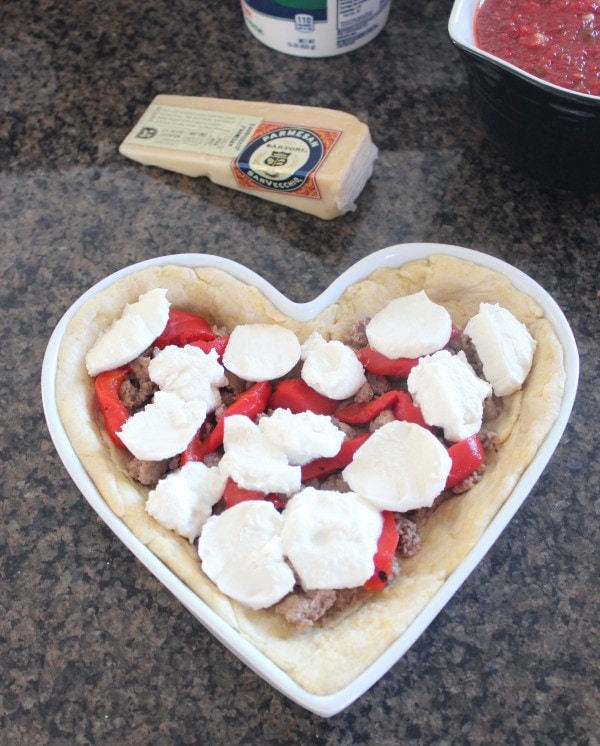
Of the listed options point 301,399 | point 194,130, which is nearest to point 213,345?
point 301,399

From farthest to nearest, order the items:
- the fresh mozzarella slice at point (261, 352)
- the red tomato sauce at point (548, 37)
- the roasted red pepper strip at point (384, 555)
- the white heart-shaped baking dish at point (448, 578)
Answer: the red tomato sauce at point (548, 37), the fresh mozzarella slice at point (261, 352), the roasted red pepper strip at point (384, 555), the white heart-shaped baking dish at point (448, 578)

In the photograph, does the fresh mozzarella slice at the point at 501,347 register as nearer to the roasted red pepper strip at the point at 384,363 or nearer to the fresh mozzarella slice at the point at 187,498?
the roasted red pepper strip at the point at 384,363

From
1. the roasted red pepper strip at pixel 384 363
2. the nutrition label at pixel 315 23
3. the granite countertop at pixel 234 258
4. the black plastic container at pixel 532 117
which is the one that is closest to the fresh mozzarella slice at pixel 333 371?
the roasted red pepper strip at pixel 384 363

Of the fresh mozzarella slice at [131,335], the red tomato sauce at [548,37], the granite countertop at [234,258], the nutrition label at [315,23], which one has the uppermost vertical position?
the red tomato sauce at [548,37]

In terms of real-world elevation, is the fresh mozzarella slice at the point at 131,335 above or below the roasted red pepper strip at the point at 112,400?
above

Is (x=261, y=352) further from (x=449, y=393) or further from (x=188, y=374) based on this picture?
(x=449, y=393)

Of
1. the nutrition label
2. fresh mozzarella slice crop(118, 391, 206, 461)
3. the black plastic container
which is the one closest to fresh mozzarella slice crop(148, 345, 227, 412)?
Answer: fresh mozzarella slice crop(118, 391, 206, 461)

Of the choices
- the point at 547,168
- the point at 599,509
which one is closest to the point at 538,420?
the point at 599,509
